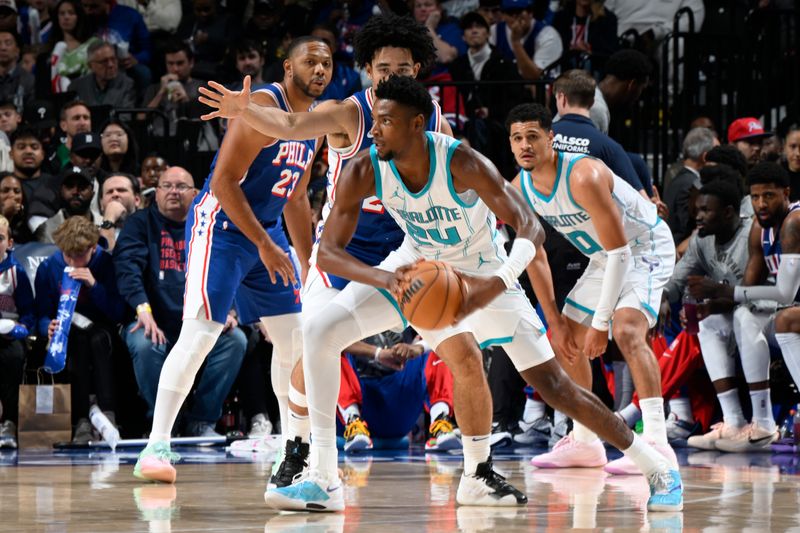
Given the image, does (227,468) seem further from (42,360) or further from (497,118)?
(497,118)

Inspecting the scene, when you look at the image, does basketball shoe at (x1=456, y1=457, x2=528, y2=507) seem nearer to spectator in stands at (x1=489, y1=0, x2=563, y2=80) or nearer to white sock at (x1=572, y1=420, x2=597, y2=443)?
white sock at (x1=572, y1=420, x2=597, y2=443)

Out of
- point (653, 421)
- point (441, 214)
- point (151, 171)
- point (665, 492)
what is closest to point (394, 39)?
point (441, 214)

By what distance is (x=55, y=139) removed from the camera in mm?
10195

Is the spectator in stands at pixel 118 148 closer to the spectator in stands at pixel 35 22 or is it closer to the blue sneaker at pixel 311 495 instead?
the spectator in stands at pixel 35 22

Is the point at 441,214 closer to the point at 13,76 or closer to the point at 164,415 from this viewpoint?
the point at 164,415

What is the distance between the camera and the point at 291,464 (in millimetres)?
4781

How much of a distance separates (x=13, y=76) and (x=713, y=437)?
7.07 metres

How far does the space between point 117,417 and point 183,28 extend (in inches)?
213

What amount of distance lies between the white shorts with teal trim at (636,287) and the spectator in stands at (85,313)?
3236 mm

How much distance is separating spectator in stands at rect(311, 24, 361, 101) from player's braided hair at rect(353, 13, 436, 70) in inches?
212

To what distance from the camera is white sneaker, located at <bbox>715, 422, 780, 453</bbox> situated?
7363 millimetres

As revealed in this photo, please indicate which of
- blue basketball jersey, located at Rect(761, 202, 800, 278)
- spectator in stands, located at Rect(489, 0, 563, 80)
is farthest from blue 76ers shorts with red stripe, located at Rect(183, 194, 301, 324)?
spectator in stands, located at Rect(489, 0, 563, 80)

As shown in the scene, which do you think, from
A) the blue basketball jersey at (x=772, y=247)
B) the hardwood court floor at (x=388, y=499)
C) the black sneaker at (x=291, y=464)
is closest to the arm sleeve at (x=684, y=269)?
the blue basketball jersey at (x=772, y=247)

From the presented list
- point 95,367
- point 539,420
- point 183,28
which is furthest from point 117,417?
point 183,28
